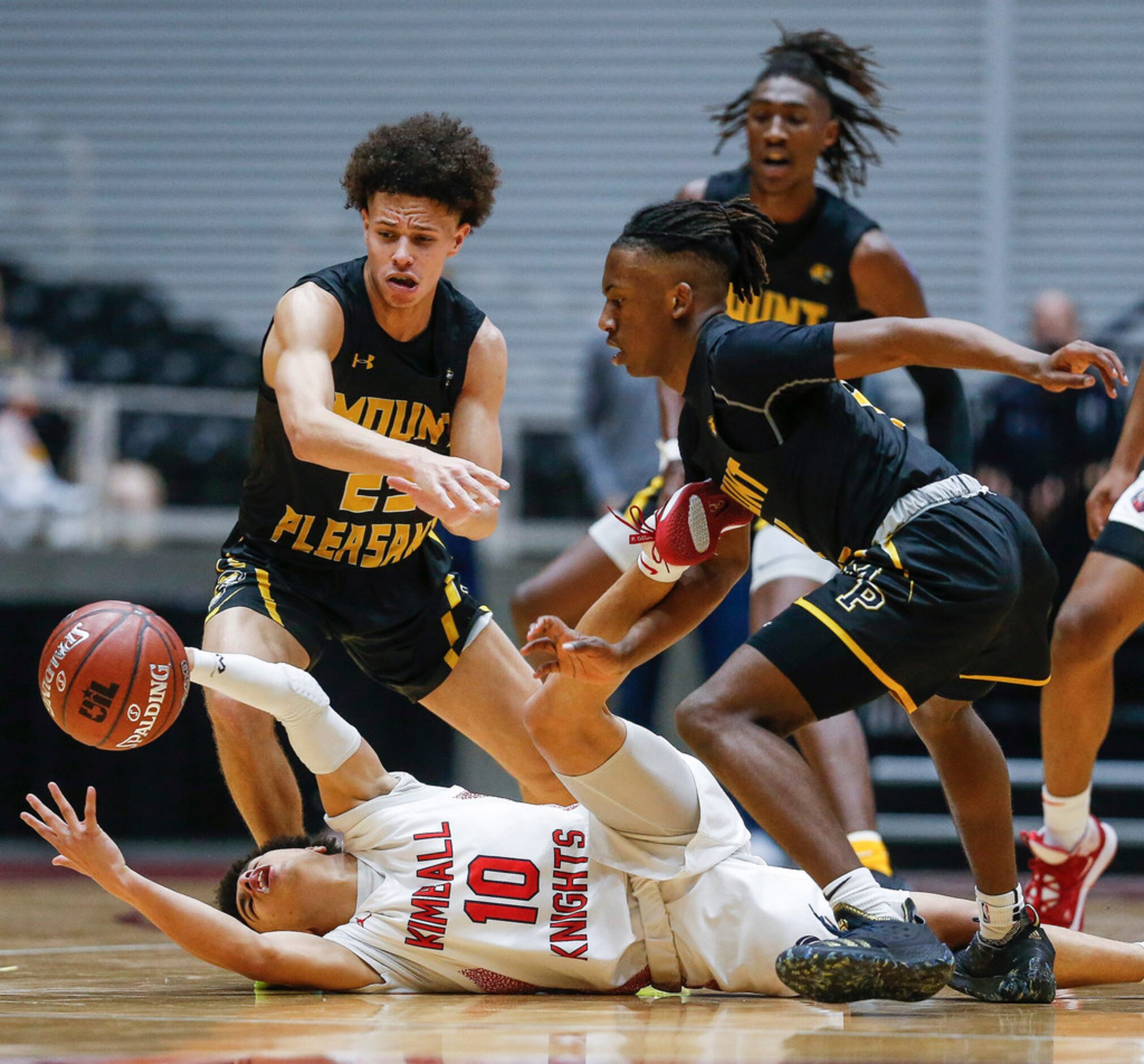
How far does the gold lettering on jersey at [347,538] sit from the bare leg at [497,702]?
36 cm

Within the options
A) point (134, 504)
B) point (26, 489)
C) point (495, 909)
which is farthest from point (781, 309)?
point (134, 504)

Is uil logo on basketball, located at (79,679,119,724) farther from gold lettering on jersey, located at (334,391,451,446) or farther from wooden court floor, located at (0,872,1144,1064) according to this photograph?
gold lettering on jersey, located at (334,391,451,446)

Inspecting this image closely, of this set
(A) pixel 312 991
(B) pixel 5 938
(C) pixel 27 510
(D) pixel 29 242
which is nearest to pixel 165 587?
(C) pixel 27 510

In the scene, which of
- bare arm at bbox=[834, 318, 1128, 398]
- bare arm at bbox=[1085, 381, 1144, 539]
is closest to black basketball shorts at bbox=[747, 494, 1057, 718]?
bare arm at bbox=[834, 318, 1128, 398]

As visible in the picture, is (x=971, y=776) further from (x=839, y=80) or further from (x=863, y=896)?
(x=839, y=80)

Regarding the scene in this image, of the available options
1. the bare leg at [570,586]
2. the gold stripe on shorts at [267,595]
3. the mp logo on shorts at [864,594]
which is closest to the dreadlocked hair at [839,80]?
the bare leg at [570,586]

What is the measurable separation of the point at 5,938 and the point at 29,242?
363 inches

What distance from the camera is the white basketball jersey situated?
3.44 m

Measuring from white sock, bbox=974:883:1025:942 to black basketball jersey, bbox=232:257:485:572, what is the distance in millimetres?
1799

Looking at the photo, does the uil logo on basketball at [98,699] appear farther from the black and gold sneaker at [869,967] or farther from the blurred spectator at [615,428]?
the blurred spectator at [615,428]

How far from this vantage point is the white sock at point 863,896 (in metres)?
3.14

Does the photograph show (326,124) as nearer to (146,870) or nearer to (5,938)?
(146,870)

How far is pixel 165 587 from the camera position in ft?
27.1

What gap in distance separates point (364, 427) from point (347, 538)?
1.09 feet
